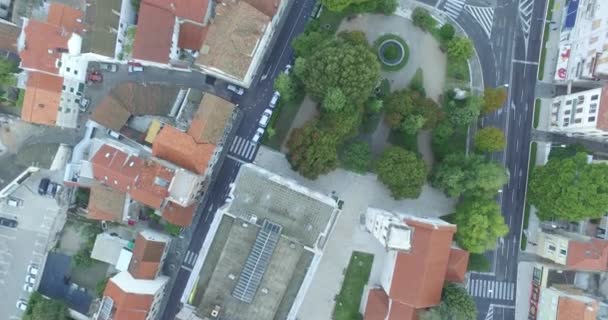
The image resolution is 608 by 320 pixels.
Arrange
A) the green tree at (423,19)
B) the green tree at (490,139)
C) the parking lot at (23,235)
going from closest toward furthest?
the green tree at (490,139)
the green tree at (423,19)
the parking lot at (23,235)

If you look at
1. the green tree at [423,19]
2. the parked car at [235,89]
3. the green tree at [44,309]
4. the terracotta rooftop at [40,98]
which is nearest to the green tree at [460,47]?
the green tree at [423,19]

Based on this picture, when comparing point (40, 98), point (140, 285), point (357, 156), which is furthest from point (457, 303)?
point (40, 98)

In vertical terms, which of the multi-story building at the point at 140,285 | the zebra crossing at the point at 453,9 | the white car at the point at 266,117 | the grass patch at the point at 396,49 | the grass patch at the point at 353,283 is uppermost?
the zebra crossing at the point at 453,9

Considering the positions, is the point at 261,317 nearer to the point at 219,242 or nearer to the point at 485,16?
the point at 219,242

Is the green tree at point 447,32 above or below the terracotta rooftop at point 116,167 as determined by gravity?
above

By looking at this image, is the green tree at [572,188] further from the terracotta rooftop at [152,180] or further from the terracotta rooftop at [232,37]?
the terracotta rooftop at [152,180]

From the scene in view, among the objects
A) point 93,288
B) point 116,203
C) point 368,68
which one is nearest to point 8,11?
point 116,203

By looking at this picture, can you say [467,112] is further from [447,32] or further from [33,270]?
[33,270]
